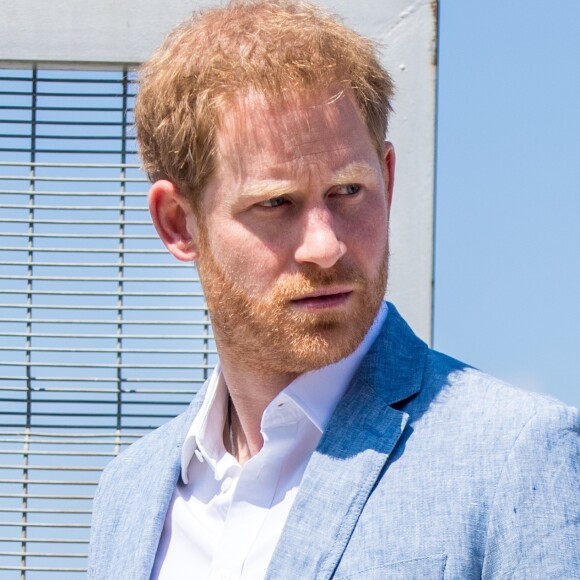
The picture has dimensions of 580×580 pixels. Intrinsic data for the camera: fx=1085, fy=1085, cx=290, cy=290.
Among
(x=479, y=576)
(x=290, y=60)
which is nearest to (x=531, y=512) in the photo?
(x=479, y=576)

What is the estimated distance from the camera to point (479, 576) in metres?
1.39

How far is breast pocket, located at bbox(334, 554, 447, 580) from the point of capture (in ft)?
4.54

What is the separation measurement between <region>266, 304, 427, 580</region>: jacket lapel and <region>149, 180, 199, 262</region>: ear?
0.38 meters

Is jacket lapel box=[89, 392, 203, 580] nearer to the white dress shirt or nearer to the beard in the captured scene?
the white dress shirt

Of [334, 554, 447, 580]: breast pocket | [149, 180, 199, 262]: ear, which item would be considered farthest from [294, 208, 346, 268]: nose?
[334, 554, 447, 580]: breast pocket

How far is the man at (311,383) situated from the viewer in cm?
141

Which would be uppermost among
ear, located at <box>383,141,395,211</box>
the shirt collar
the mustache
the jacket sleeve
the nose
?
ear, located at <box>383,141,395,211</box>

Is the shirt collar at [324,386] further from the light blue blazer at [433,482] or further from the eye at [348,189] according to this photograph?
the eye at [348,189]

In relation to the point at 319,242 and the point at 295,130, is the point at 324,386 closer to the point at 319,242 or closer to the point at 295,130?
the point at 319,242

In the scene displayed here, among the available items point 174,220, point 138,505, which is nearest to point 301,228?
point 174,220

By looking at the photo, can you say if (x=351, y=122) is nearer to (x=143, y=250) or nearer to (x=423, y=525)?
(x=423, y=525)

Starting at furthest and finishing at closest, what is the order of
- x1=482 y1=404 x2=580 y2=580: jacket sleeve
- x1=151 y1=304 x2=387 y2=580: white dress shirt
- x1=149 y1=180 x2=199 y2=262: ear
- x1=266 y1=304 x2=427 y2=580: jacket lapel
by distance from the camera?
x1=149 y1=180 x2=199 y2=262: ear → x1=151 y1=304 x2=387 y2=580: white dress shirt → x1=266 y1=304 x2=427 y2=580: jacket lapel → x1=482 y1=404 x2=580 y2=580: jacket sleeve

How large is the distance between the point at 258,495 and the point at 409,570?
0.30 meters

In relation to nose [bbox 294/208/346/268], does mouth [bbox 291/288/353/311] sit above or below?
below
